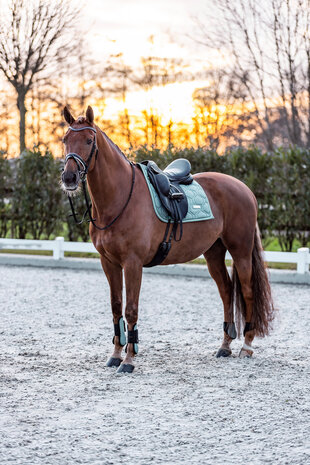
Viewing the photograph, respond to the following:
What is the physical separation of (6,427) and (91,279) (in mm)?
7137

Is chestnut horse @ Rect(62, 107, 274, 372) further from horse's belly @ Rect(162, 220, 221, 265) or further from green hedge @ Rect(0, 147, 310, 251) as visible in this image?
green hedge @ Rect(0, 147, 310, 251)

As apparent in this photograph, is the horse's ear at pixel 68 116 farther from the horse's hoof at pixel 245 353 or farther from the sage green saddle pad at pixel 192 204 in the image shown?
the horse's hoof at pixel 245 353

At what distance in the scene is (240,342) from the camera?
6387 millimetres

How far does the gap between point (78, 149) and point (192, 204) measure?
4.15 feet

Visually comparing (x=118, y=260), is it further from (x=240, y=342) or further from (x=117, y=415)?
(x=240, y=342)

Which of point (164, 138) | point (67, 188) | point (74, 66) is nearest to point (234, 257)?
point (67, 188)

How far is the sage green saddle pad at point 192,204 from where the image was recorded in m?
5.34

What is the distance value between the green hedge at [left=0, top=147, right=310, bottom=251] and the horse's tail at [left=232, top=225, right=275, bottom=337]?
6.74 metres

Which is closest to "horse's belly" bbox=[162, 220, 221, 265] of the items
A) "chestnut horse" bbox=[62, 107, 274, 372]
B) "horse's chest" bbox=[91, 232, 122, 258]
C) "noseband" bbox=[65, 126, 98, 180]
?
"chestnut horse" bbox=[62, 107, 274, 372]

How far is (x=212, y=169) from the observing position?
43.2 ft

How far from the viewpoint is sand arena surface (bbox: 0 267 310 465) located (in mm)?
3416

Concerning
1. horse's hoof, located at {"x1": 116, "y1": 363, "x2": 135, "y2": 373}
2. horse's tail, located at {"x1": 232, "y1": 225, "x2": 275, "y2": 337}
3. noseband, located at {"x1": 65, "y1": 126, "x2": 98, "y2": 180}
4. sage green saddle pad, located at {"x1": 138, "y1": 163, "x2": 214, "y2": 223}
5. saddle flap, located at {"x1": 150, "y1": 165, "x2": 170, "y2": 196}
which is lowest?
horse's hoof, located at {"x1": 116, "y1": 363, "x2": 135, "y2": 373}

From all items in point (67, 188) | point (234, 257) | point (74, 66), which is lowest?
point (234, 257)

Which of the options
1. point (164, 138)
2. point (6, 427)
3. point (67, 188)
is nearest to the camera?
point (6, 427)
